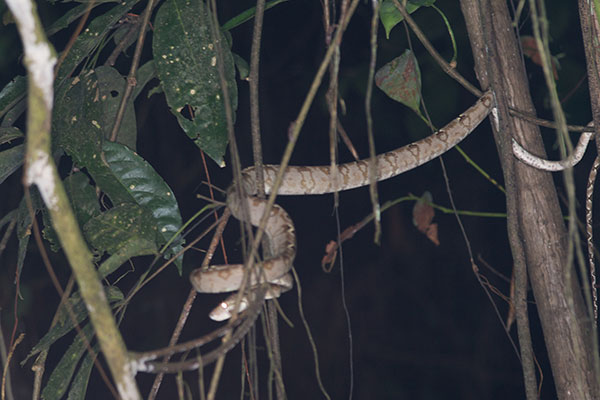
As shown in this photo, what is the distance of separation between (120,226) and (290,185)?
53 centimetres

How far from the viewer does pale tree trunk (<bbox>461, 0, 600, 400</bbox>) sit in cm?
115

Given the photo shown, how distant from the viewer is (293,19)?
2639 millimetres

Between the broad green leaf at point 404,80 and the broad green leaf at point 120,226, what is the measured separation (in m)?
0.54

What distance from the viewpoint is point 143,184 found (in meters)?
1.21

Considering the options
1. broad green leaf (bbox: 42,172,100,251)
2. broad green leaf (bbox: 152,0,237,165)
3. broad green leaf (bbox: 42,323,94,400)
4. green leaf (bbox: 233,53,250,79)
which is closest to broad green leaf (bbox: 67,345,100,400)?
broad green leaf (bbox: 42,323,94,400)

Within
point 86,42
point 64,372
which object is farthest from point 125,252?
point 86,42

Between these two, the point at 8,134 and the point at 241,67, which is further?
the point at 241,67

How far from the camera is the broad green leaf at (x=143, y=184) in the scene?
3.94 feet

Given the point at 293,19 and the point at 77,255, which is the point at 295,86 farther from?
the point at 77,255

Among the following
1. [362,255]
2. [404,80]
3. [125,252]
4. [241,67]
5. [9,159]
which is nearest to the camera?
[125,252]

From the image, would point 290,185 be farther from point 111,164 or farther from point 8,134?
point 8,134

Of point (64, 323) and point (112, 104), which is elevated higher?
point (112, 104)

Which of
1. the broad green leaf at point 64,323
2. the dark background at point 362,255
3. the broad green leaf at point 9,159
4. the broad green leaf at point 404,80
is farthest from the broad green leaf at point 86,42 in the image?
the dark background at point 362,255

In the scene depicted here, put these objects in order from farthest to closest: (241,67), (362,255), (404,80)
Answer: (362,255) → (241,67) → (404,80)
